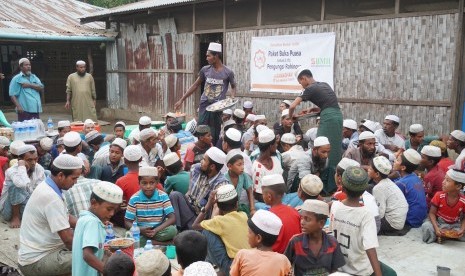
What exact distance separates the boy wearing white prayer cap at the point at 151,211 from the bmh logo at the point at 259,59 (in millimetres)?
6543

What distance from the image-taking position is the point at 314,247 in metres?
3.21

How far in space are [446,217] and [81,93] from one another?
8.08m

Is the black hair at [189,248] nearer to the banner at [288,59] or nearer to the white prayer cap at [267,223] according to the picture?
the white prayer cap at [267,223]

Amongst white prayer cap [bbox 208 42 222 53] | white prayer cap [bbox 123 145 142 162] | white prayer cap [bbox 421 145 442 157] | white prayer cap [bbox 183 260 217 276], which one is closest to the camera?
white prayer cap [bbox 183 260 217 276]

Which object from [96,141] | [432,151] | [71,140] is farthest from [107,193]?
[432,151]

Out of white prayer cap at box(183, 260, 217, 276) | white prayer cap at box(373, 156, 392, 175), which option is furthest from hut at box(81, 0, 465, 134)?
white prayer cap at box(183, 260, 217, 276)

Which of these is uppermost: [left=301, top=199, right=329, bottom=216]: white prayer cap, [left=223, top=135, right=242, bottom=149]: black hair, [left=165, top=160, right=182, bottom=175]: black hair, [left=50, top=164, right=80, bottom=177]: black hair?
[left=50, top=164, right=80, bottom=177]: black hair

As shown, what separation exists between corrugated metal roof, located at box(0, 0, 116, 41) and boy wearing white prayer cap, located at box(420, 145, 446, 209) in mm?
11310

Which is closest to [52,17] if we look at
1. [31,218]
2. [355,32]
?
[355,32]

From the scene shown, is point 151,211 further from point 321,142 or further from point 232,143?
point 321,142

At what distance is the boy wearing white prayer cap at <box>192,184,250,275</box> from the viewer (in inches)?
143

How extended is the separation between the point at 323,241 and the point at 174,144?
3310mm

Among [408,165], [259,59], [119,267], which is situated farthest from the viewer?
[259,59]

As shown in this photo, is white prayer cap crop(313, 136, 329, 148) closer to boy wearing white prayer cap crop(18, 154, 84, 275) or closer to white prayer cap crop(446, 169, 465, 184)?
white prayer cap crop(446, 169, 465, 184)
